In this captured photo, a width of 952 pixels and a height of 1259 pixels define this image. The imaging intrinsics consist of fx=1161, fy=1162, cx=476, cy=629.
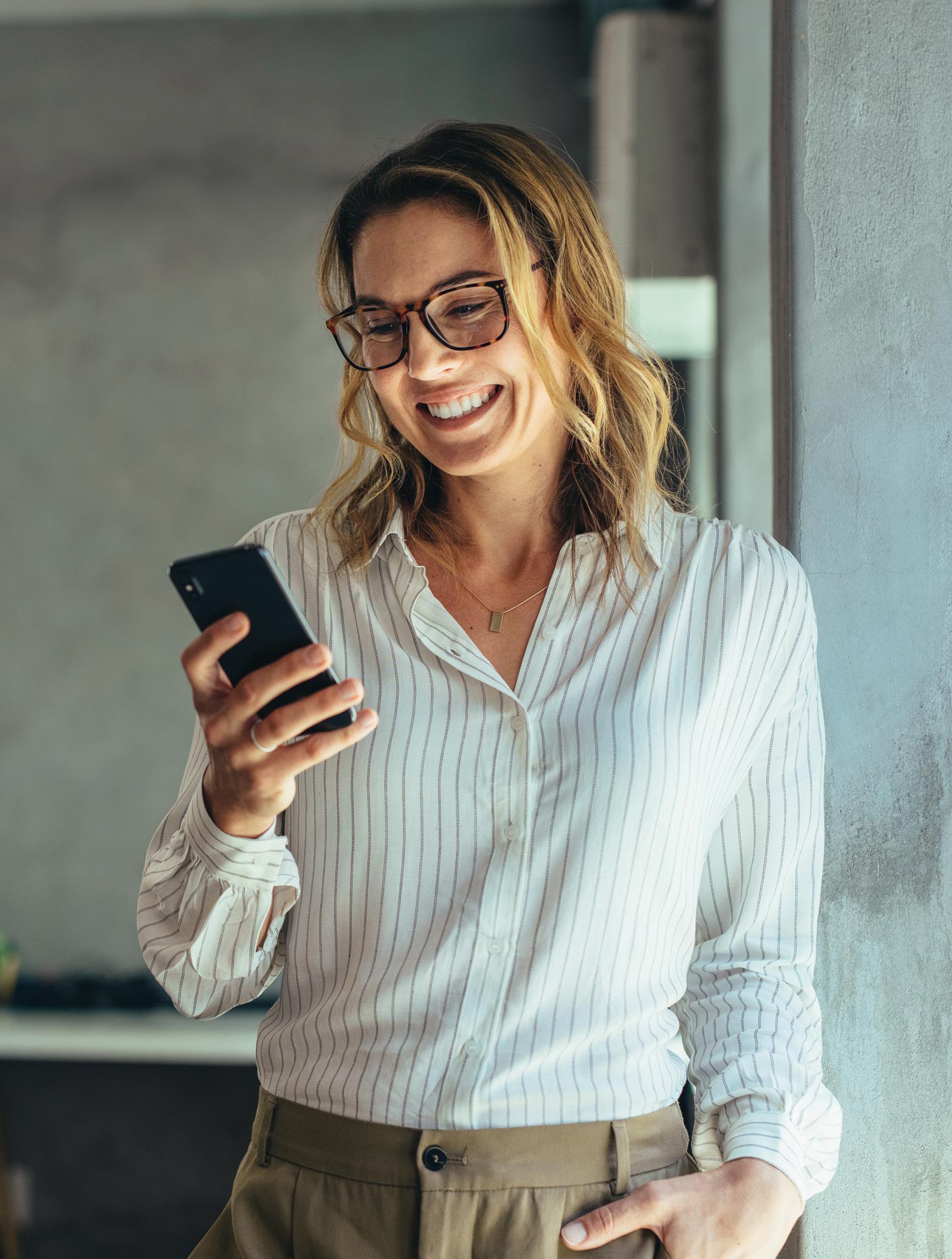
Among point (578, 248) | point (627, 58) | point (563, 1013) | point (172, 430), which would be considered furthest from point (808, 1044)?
point (172, 430)

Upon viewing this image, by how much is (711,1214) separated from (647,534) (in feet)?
2.02

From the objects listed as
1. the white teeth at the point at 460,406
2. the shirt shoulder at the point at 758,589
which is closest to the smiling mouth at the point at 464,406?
the white teeth at the point at 460,406

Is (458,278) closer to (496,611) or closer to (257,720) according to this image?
(496,611)

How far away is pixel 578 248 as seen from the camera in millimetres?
1187

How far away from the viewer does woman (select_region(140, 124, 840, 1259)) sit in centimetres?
97

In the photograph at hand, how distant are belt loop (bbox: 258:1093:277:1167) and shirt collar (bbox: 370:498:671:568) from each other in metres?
0.52

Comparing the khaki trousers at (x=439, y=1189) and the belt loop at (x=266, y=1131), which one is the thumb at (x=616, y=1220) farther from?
the belt loop at (x=266, y=1131)

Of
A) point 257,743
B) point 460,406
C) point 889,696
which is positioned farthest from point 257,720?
point 889,696

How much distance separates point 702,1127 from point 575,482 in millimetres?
654

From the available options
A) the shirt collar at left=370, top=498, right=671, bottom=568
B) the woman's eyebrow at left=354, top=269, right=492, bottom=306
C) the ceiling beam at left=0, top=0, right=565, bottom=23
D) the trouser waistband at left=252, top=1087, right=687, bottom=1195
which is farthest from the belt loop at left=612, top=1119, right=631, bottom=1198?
the ceiling beam at left=0, top=0, right=565, bottom=23

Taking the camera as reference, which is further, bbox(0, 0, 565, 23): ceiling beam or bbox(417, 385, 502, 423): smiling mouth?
bbox(0, 0, 565, 23): ceiling beam

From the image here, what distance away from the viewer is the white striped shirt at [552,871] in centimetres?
99

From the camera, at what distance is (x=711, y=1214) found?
0.99m

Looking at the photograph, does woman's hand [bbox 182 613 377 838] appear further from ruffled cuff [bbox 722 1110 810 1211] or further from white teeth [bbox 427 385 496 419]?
ruffled cuff [bbox 722 1110 810 1211]
